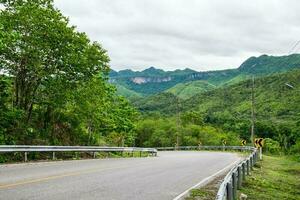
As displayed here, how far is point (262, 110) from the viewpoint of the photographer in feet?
531

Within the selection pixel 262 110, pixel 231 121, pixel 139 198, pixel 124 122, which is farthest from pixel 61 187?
pixel 262 110

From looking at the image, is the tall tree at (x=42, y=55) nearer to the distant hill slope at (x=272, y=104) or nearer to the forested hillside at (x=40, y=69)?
the forested hillside at (x=40, y=69)

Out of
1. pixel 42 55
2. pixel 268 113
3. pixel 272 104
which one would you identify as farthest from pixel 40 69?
pixel 272 104

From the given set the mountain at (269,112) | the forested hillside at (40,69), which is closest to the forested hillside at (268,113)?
the mountain at (269,112)

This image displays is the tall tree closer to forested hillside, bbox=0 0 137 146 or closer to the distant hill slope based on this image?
forested hillside, bbox=0 0 137 146

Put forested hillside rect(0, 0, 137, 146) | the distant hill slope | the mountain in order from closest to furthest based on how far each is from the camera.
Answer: forested hillside rect(0, 0, 137, 146) → the mountain → the distant hill slope

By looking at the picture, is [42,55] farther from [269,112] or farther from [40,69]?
[269,112]

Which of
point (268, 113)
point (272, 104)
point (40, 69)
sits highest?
point (272, 104)

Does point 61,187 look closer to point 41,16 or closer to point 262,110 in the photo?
point 41,16

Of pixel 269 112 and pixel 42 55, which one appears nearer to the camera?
pixel 42 55

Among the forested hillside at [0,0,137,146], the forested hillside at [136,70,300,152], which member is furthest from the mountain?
the forested hillside at [0,0,137,146]

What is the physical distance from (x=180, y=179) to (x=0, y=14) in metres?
14.9

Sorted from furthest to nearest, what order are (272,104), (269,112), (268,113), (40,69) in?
(272,104) < (269,112) < (268,113) < (40,69)

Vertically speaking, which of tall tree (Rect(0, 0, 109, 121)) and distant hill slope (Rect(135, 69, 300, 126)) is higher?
distant hill slope (Rect(135, 69, 300, 126))
